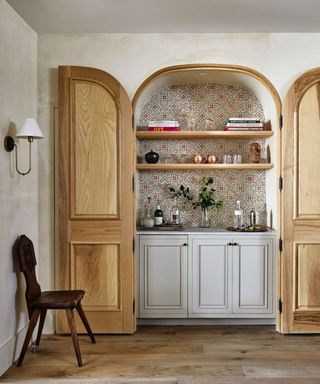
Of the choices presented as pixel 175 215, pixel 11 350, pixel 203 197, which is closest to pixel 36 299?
pixel 11 350

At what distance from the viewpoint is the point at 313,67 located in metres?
3.55

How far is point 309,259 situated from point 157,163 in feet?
5.39

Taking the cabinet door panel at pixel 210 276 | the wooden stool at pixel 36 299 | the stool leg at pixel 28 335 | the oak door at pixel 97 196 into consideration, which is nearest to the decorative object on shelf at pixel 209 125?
the oak door at pixel 97 196

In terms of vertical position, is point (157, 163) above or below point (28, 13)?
below

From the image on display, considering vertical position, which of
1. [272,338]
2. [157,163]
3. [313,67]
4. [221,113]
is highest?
[313,67]

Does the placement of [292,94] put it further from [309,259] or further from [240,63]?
[309,259]

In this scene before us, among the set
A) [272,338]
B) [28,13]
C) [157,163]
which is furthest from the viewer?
[157,163]

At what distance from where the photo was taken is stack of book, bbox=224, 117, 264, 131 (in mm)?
3771

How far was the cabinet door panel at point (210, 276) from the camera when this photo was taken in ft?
11.9

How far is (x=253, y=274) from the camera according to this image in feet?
11.8

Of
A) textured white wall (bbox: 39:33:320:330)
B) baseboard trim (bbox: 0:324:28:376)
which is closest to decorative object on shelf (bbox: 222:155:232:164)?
textured white wall (bbox: 39:33:320:330)

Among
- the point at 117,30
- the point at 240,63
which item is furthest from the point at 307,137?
the point at 117,30

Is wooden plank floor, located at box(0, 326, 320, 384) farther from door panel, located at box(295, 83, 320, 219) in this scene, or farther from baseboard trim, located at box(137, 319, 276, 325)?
door panel, located at box(295, 83, 320, 219)

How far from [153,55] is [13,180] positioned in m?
1.63
